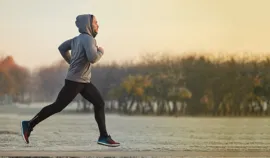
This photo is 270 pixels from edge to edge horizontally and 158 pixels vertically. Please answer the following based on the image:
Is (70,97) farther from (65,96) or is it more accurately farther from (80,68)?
(80,68)

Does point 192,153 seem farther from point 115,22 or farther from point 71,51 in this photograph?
point 71,51

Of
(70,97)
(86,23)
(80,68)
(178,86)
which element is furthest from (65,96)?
(178,86)

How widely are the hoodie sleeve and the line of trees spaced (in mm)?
1824

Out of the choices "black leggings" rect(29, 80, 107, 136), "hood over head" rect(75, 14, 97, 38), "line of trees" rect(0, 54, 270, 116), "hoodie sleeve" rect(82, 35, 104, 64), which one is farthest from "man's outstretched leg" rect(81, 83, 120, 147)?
"line of trees" rect(0, 54, 270, 116)

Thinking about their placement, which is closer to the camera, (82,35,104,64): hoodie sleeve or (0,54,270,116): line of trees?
(82,35,104,64): hoodie sleeve

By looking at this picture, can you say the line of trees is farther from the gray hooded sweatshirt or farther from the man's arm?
the gray hooded sweatshirt

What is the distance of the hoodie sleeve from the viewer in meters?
3.96

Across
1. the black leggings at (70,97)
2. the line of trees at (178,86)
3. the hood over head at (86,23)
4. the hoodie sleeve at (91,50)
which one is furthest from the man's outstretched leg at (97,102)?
the line of trees at (178,86)

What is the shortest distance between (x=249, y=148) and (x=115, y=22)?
172cm

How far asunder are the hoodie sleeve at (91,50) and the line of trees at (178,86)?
1.82 m

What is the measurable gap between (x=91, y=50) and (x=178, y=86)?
7.46 feet

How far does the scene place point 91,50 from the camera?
397 cm

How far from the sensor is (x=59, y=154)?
520cm

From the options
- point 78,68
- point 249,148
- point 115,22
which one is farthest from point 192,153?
point 78,68
